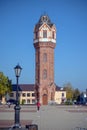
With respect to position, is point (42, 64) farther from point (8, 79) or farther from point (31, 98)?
point (31, 98)

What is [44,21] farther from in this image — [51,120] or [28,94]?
[51,120]

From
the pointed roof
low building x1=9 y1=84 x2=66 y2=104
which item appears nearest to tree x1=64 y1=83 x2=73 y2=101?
low building x1=9 y1=84 x2=66 y2=104

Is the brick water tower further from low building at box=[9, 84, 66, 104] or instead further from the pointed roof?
low building at box=[9, 84, 66, 104]

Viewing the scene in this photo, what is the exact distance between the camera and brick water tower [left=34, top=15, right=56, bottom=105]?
84.6 m

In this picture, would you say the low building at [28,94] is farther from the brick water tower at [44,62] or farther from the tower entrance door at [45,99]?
the tower entrance door at [45,99]

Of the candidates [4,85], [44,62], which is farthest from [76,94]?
[4,85]

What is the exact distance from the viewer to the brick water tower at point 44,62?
8462 centimetres

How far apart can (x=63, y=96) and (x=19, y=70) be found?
10057 centimetres

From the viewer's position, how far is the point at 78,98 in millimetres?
145625

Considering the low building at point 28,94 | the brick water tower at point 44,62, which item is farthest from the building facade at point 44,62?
the low building at point 28,94

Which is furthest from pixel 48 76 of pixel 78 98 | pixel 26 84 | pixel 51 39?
pixel 78 98

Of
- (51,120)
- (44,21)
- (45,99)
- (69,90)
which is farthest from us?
(69,90)

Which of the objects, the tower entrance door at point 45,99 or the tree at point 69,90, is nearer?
the tower entrance door at point 45,99

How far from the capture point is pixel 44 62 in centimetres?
8756
